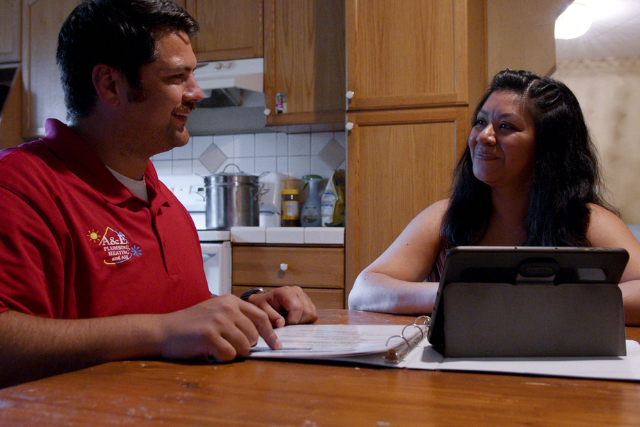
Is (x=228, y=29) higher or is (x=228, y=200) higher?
(x=228, y=29)

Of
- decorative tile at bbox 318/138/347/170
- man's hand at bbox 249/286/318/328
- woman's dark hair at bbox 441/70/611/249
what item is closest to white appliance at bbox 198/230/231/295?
decorative tile at bbox 318/138/347/170

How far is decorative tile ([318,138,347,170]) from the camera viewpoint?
3094mm

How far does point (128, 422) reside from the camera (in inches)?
16.1

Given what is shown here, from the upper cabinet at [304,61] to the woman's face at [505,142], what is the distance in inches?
55.3

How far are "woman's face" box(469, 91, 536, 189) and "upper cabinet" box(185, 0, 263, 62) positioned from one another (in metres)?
1.76

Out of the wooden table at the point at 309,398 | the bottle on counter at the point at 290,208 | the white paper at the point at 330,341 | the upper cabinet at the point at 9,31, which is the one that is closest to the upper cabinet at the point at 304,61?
the bottle on counter at the point at 290,208

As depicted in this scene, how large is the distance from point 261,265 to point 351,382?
2072 mm

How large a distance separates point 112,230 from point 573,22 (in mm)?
2501

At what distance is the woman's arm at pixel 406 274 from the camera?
1.09 m

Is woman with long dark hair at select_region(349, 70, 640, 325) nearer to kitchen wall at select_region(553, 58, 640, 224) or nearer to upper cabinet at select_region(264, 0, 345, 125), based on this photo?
kitchen wall at select_region(553, 58, 640, 224)

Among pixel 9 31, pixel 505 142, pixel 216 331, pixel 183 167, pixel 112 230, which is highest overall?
pixel 9 31

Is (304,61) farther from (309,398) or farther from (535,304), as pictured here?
(309,398)

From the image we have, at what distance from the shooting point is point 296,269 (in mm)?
2521

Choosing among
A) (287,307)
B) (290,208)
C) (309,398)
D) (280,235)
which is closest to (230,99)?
(290,208)
